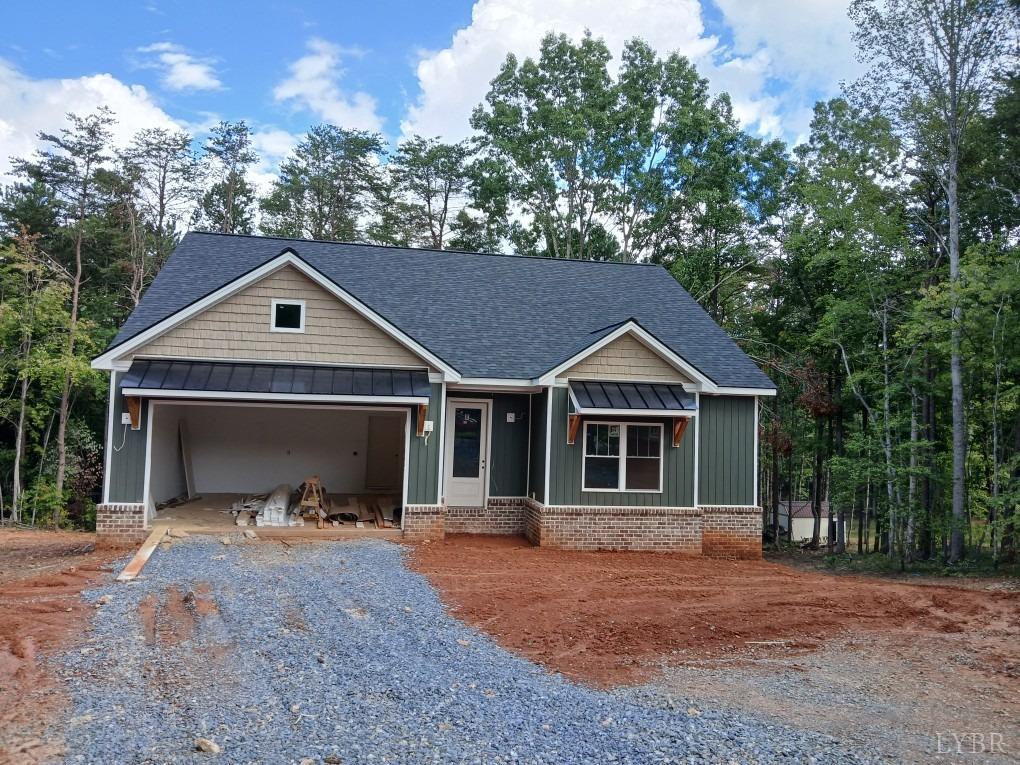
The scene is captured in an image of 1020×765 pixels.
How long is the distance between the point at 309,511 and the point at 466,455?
305cm

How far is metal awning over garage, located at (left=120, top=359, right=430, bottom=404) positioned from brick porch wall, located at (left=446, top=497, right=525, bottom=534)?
2833 mm

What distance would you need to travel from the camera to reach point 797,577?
11391 mm

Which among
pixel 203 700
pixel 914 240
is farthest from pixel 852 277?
pixel 203 700

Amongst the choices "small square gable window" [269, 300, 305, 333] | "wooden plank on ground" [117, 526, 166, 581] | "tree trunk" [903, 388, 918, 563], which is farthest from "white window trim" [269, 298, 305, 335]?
"tree trunk" [903, 388, 918, 563]

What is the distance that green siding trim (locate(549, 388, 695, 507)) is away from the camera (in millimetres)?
12547

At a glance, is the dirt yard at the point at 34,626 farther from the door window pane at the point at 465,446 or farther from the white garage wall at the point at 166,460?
the door window pane at the point at 465,446

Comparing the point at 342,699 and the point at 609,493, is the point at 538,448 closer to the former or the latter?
the point at 609,493

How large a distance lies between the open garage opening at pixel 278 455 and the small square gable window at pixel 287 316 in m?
2.80

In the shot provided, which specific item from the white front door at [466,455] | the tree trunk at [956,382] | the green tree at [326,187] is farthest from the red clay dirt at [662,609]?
the green tree at [326,187]

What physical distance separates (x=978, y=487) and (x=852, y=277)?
30.9 ft

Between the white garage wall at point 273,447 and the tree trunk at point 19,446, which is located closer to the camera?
the white garage wall at point 273,447

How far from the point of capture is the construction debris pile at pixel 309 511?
12508 millimetres

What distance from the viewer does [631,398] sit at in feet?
40.8

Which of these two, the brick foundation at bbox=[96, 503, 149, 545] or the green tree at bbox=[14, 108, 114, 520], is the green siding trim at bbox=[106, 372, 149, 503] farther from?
the green tree at bbox=[14, 108, 114, 520]
